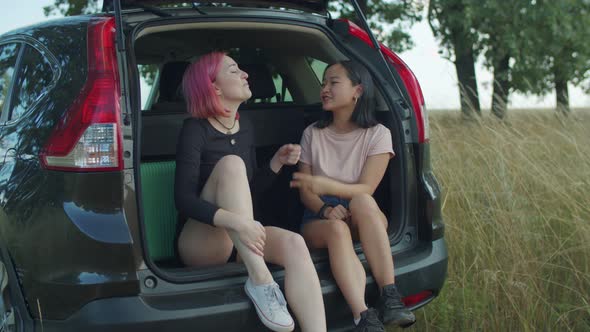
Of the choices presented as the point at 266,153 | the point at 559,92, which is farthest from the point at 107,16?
the point at 559,92

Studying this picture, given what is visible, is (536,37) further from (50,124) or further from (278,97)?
(50,124)

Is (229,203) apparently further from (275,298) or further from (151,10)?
(151,10)

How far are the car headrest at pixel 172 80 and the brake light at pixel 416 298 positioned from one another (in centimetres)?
185

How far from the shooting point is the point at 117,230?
2.14 meters

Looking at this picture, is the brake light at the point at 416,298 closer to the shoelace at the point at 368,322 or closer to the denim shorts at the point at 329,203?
the shoelace at the point at 368,322

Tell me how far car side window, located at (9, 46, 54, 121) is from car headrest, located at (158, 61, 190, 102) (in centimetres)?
125

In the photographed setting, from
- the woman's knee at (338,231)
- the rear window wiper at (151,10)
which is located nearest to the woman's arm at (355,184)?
the woman's knee at (338,231)

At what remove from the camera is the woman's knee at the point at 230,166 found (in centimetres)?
252

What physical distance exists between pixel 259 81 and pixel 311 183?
3.72ft

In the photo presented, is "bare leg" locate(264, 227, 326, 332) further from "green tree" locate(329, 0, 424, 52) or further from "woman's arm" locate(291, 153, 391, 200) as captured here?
"green tree" locate(329, 0, 424, 52)

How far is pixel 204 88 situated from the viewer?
2.76m

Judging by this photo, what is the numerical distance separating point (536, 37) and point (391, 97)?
Result: 9.51 metres

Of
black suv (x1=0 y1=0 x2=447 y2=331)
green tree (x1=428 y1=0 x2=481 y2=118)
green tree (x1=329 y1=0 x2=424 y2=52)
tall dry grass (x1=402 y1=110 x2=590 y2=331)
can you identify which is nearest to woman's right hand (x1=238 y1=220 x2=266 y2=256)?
black suv (x1=0 y1=0 x2=447 y2=331)

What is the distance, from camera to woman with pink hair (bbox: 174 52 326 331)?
2355 millimetres
